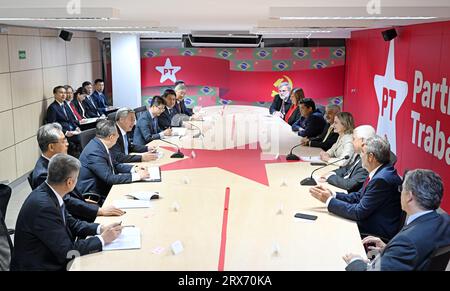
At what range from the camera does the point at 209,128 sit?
7488 mm

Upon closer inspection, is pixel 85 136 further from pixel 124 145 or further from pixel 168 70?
pixel 168 70

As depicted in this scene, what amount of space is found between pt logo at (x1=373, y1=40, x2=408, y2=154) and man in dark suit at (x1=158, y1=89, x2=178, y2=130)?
138 inches

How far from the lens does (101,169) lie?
4379mm

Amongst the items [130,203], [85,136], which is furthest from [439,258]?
[85,136]

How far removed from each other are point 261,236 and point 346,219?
0.72 m

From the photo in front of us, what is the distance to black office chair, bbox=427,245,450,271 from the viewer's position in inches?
96.4

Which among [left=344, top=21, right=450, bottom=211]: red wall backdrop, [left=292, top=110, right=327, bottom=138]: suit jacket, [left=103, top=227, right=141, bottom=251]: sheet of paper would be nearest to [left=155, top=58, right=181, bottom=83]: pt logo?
[left=344, top=21, right=450, bottom=211]: red wall backdrop

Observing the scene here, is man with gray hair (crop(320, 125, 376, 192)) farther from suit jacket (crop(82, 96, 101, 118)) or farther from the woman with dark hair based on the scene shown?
suit jacket (crop(82, 96, 101, 118))

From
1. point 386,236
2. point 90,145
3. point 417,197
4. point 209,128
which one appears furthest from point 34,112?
point 417,197

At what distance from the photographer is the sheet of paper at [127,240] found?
9.70 ft

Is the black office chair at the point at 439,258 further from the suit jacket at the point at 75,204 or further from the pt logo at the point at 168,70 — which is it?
the pt logo at the point at 168,70

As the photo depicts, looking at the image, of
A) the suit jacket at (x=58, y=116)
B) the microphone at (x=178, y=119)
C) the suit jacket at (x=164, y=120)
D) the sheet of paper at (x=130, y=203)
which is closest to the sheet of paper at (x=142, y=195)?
the sheet of paper at (x=130, y=203)

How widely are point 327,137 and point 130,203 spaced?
2.94 metres

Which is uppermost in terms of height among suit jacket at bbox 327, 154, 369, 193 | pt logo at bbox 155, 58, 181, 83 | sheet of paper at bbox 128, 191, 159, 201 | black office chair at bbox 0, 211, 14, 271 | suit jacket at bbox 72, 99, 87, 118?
pt logo at bbox 155, 58, 181, 83
